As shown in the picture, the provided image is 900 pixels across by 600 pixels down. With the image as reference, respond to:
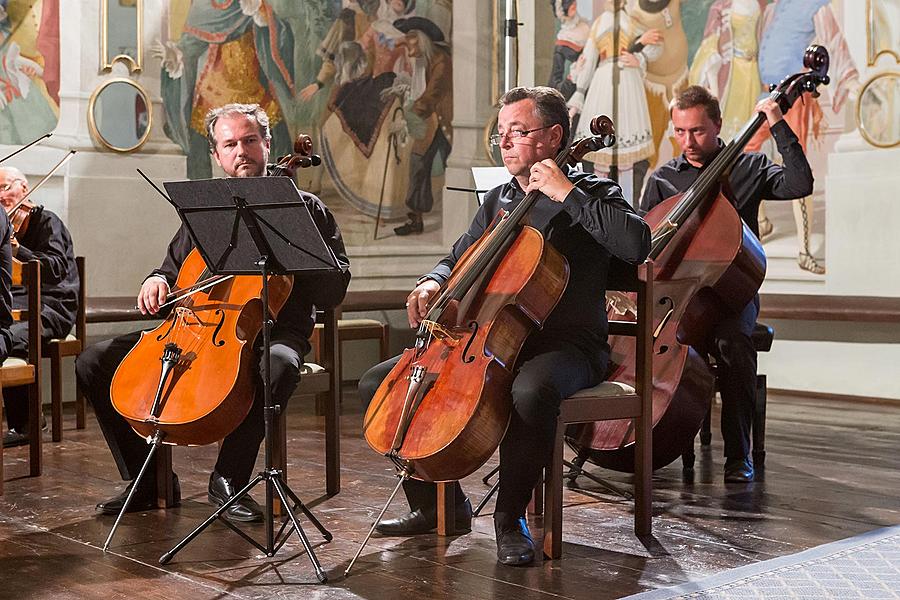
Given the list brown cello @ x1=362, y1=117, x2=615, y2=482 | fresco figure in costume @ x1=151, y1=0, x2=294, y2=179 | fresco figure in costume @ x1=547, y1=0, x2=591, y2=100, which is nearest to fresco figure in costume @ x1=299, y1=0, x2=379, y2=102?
fresco figure in costume @ x1=151, y1=0, x2=294, y2=179

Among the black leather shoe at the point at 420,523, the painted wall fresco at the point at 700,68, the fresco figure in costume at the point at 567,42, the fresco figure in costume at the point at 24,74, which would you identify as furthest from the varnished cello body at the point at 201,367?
the fresco figure in costume at the point at 567,42

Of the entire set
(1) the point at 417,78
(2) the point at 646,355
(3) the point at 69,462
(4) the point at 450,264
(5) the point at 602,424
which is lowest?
(3) the point at 69,462

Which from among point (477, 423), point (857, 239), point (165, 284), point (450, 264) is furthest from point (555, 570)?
point (857, 239)

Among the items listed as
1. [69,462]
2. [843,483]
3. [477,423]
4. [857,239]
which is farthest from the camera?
[857,239]

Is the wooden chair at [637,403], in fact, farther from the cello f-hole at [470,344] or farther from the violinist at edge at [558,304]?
the cello f-hole at [470,344]

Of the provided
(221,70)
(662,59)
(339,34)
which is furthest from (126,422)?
(662,59)

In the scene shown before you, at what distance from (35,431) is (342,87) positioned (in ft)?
14.2

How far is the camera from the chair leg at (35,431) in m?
4.72

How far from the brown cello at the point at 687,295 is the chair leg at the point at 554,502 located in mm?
667

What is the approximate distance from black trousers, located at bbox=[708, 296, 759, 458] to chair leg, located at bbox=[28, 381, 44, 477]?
269 centimetres

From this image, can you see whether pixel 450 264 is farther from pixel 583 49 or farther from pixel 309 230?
pixel 583 49

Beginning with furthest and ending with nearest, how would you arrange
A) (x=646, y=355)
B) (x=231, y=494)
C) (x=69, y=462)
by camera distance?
(x=69, y=462) → (x=231, y=494) → (x=646, y=355)

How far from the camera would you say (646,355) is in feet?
12.1

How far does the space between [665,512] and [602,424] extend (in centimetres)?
37
